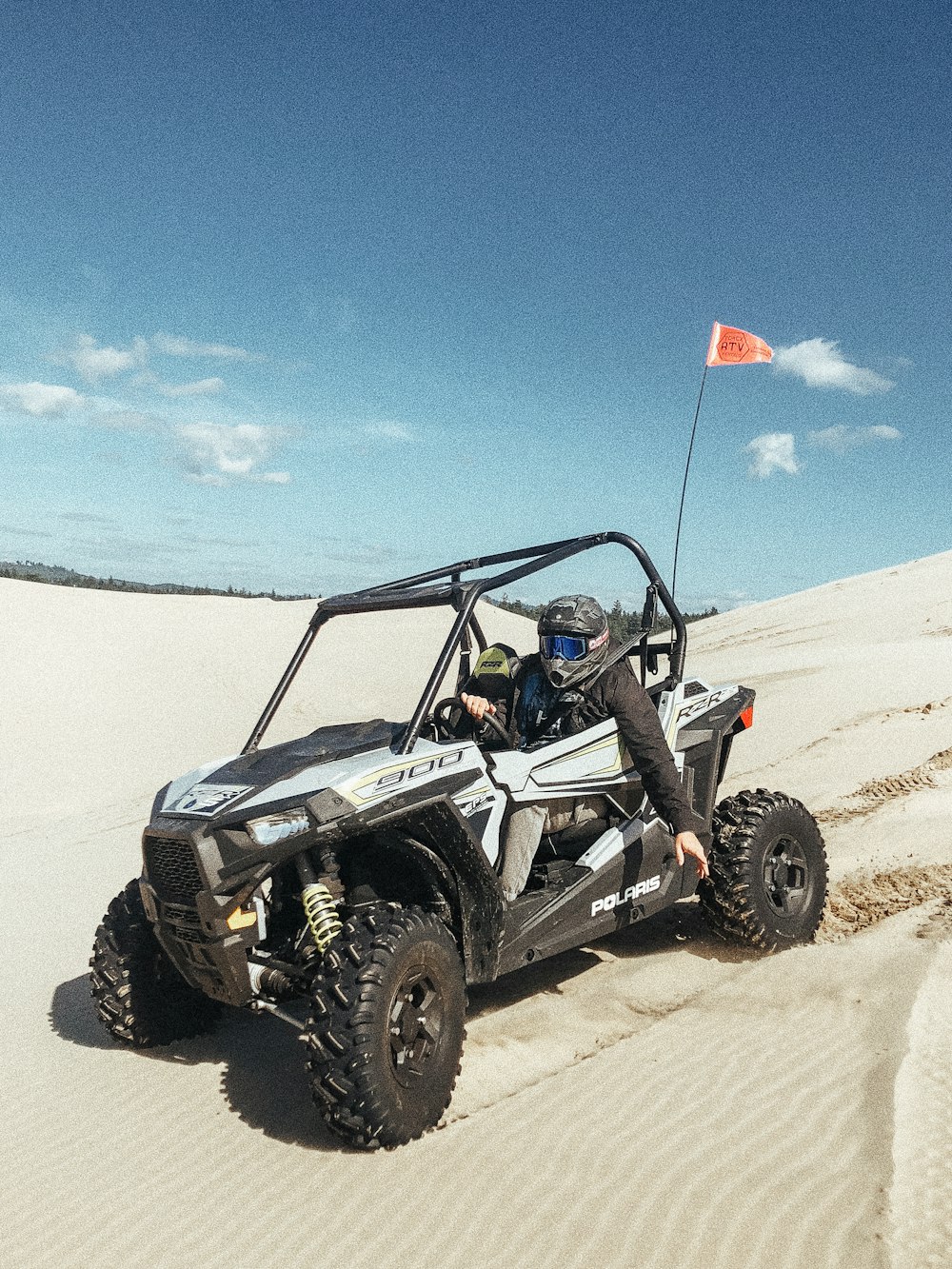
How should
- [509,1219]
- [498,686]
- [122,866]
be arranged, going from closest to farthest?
[509,1219]
[498,686]
[122,866]

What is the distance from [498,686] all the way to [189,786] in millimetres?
1659

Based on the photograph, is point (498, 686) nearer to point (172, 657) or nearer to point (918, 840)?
point (918, 840)

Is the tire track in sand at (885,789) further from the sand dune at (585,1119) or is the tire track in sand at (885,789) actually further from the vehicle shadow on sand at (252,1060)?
the vehicle shadow on sand at (252,1060)

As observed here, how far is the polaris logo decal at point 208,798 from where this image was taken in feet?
11.6

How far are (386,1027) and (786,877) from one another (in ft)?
8.97

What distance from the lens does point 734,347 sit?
755 cm

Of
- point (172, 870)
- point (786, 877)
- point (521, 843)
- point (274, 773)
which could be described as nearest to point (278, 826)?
point (274, 773)

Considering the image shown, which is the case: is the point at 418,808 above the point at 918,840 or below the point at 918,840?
above

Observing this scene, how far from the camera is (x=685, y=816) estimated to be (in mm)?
4340

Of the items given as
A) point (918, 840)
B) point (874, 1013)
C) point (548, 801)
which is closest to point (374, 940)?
point (548, 801)

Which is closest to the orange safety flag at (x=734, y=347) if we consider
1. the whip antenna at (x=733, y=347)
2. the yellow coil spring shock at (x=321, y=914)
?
the whip antenna at (x=733, y=347)

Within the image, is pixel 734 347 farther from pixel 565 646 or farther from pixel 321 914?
pixel 321 914

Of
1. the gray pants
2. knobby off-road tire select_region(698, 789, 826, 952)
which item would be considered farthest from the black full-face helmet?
knobby off-road tire select_region(698, 789, 826, 952)

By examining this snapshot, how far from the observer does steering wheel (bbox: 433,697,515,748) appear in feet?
15.2
